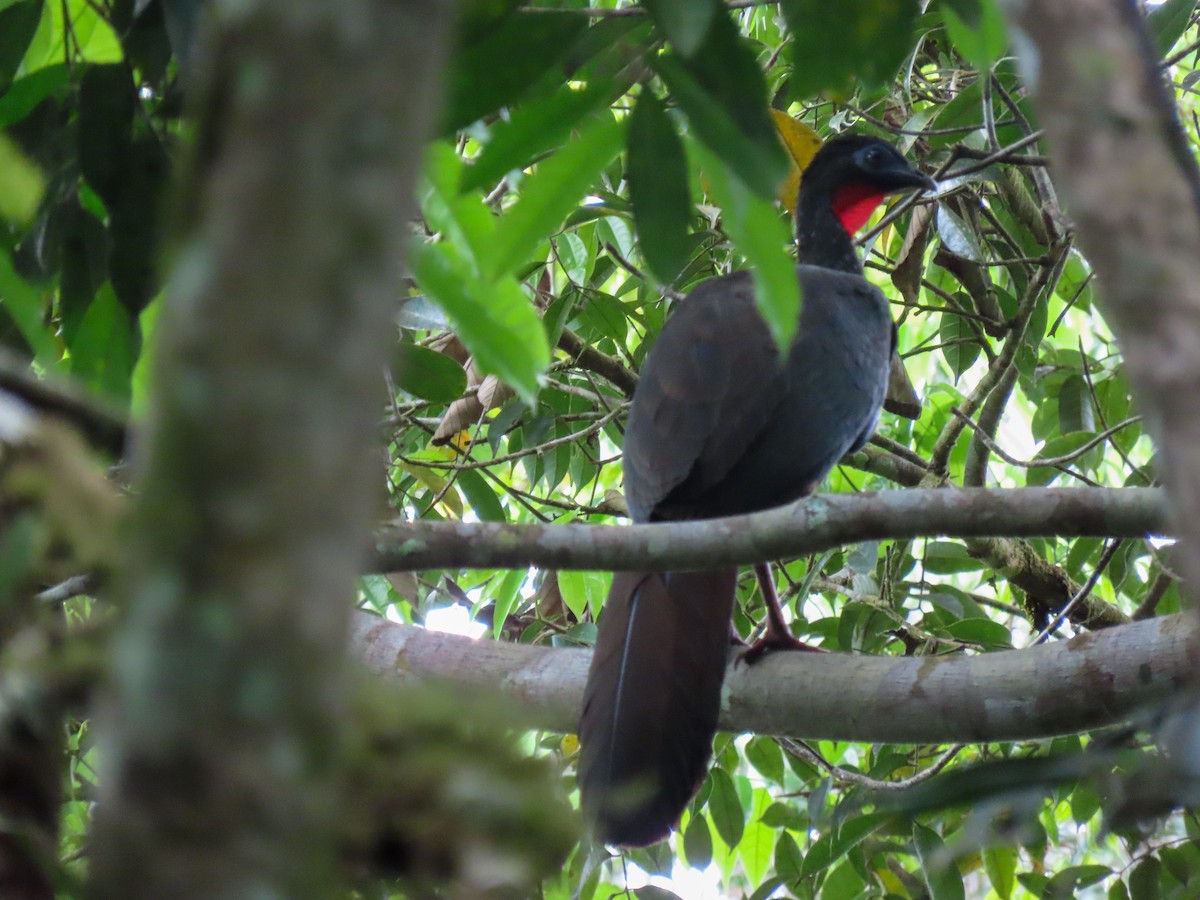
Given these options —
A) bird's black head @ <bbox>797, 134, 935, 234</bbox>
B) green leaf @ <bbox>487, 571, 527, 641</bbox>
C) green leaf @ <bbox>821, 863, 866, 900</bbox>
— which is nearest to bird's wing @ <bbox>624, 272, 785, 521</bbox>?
green leaf @ <bbox>487, 571, 527, 641</bbox>

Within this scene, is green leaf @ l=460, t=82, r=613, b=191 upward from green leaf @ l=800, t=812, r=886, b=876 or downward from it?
upward

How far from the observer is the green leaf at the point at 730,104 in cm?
130

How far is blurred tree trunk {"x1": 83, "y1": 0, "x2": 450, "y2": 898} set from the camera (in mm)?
479

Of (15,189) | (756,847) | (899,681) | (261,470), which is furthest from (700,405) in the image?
(261,470)

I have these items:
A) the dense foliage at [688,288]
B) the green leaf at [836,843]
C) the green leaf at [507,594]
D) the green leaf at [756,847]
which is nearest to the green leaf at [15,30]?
the dense foliage at [688,288]

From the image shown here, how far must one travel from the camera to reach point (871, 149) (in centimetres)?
426

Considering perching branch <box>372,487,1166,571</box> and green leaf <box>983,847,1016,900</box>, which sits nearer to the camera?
perching branch <box>372,487,1166,571</box>

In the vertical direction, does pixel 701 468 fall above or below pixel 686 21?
below

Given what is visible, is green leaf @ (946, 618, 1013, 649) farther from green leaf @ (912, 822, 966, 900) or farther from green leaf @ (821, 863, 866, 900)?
green leaf @ (821, 863, 866, 900)

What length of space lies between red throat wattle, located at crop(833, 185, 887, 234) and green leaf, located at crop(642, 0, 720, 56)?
308 centimetres

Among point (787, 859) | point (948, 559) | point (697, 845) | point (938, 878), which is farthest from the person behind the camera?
point (948, 559)

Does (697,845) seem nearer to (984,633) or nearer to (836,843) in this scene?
(836,843)

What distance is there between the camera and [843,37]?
1570 mm

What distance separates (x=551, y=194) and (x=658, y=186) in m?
0.16
